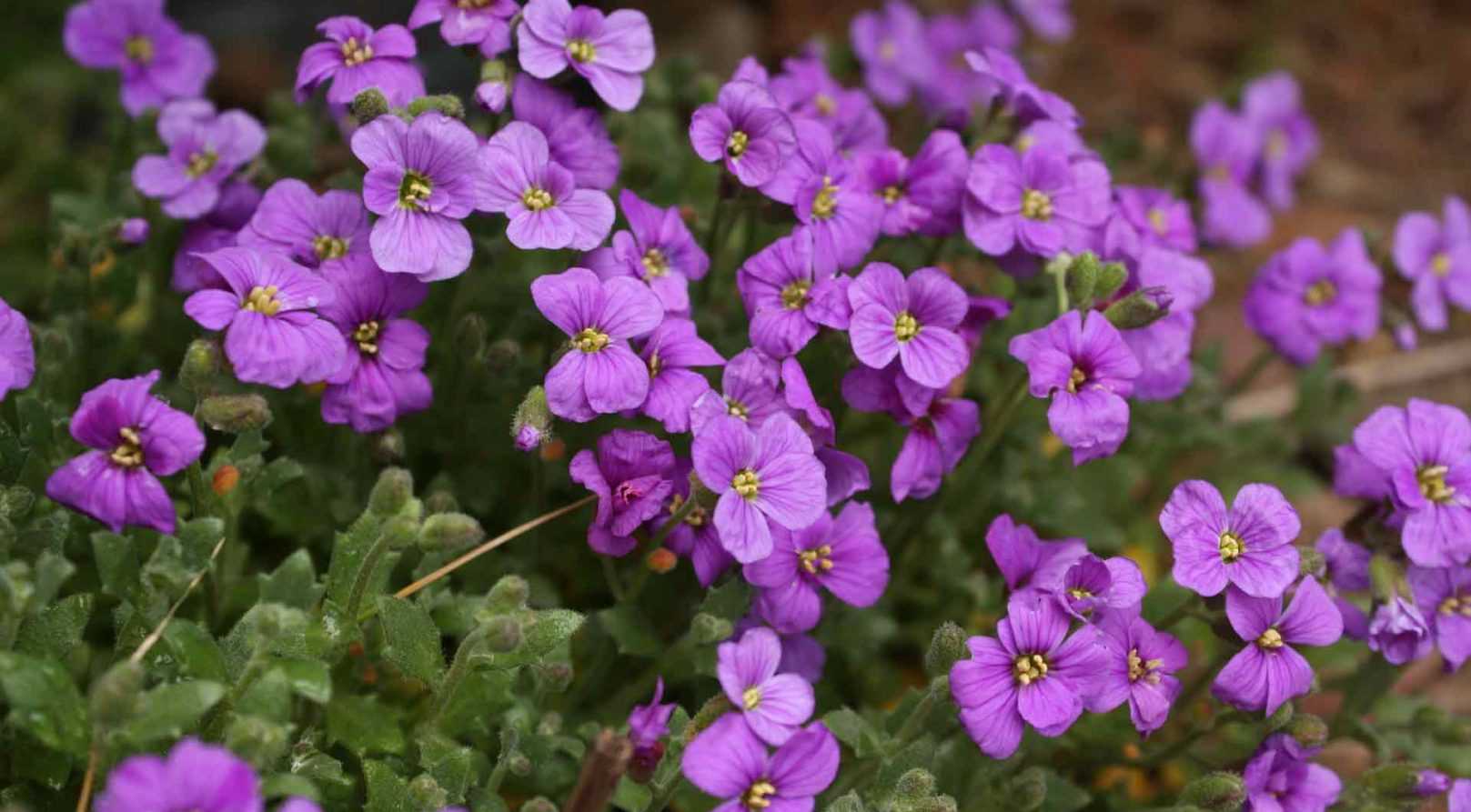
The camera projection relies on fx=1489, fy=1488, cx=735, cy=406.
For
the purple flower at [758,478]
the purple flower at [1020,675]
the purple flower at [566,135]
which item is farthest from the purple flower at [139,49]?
the purple flower at [1020,675]

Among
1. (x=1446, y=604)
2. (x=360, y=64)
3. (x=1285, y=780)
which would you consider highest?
(x=360, y=64)

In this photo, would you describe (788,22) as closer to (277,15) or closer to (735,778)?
(277,15)

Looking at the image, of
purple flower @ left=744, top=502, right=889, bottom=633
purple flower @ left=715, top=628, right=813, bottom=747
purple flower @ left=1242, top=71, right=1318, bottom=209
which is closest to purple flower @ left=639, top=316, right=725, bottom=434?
purple flower @ left=744, top=502, right=889, bottom=633

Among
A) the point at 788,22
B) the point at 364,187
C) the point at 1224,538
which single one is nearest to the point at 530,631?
the point at 364,187

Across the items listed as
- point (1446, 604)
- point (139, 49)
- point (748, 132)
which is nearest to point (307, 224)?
point (748, 132)

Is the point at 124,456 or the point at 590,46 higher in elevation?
the point at 590,46

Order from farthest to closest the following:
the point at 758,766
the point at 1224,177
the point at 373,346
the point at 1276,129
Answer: the point at 1276,129 → the point at 1224,177 → the point at 373,346 → the point at 758,766

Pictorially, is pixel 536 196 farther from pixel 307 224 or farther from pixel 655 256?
pixel 307 224
